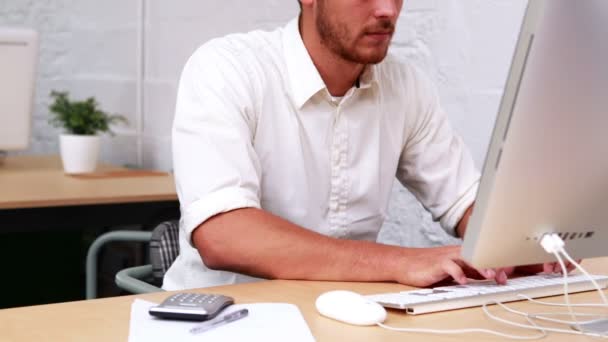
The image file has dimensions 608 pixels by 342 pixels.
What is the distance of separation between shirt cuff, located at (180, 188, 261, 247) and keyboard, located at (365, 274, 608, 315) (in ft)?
1.00

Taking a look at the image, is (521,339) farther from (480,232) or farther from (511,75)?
(511,75)

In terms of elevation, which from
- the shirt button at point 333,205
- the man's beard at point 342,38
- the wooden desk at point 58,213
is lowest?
the wooden desk at point 58,213

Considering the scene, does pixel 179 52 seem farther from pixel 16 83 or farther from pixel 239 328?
pixel 239 328

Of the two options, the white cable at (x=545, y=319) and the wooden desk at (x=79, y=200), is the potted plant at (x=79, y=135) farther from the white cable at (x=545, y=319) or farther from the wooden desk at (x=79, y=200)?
the white cable at (x=545, y=319)

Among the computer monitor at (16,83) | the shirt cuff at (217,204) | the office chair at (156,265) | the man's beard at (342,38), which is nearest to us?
the shirt cuff at (217,204)

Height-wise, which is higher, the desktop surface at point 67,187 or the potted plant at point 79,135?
the potted plant at point 79,135

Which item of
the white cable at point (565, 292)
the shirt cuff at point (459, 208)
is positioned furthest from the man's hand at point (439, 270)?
the shirt cuff at point (459, 208)

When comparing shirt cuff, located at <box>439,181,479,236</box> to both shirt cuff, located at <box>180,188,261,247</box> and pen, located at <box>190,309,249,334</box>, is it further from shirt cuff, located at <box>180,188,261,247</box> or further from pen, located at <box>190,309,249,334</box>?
pen, located at <box>190,309,249,334</box>

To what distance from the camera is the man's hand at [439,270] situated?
1420 millimetres

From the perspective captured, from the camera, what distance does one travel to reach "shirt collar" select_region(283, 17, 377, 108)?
1781 mm

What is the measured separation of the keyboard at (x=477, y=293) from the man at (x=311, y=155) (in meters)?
0.04

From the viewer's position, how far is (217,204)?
60.6 inches

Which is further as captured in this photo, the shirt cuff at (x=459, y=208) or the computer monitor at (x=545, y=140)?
the shirt cuff at (x=459, y=208)

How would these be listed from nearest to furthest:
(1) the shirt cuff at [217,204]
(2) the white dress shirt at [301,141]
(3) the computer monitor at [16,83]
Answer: (1) the shirt cuff at [217,204] → (2) the white dress shirt at [301,141] → (3) the computer monitor at [16,83]
